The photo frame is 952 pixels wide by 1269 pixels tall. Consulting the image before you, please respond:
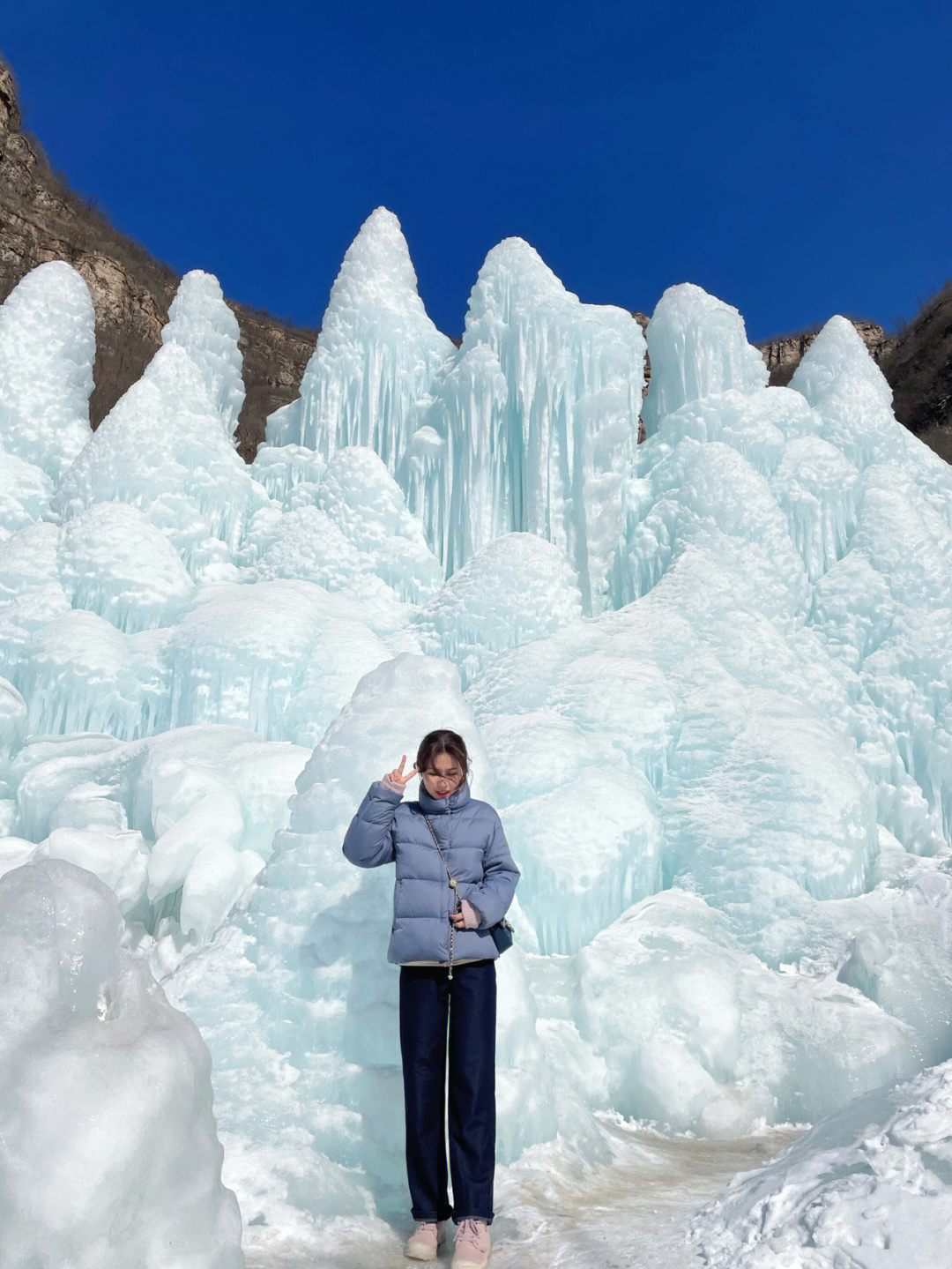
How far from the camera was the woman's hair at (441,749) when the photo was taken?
353cm

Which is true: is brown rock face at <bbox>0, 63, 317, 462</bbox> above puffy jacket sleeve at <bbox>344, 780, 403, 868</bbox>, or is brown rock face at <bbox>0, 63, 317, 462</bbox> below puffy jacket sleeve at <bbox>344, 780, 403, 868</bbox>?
above

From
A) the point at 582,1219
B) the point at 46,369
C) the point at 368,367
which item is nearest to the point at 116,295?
the point at 46,369

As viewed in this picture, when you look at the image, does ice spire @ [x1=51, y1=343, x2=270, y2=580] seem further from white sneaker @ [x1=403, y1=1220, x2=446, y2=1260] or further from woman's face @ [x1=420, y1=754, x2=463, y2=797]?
white sneaker @ [x1=403, y1=1220, x2=446, y2=1260]

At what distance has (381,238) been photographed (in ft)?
46.3

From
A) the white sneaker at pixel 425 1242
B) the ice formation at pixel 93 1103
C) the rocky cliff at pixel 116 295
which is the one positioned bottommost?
the white sneaker at pixel 425 1242

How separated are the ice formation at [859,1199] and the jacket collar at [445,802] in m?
1.58

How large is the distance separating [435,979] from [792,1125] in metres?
3.54

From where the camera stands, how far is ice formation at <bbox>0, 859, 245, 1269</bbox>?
2.48 metres

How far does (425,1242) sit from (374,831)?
133cm

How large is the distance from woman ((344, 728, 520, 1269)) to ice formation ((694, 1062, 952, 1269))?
800 millimetres

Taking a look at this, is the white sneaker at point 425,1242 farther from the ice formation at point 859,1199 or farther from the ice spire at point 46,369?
the ice spire at point 46,369

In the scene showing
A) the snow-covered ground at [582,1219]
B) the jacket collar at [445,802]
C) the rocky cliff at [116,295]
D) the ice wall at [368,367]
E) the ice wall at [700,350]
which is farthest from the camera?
the rocky cliff at [116,295]

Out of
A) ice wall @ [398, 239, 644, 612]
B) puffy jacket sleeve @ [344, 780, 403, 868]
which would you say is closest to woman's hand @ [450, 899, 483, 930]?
puffy jacket sleeve @ [344, 780, 403, 868]

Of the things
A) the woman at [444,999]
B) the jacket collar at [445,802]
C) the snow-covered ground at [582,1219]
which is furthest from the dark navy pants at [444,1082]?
the jacket collar at [445,802]
